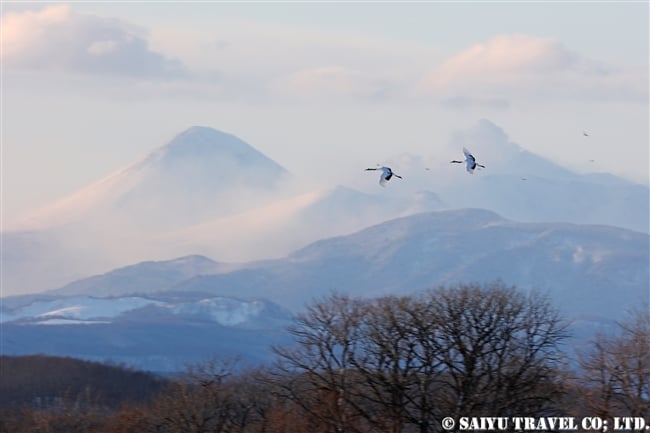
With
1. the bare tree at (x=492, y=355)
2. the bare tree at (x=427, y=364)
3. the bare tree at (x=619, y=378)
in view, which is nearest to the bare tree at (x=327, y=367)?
the bare tree at (x=427, y=364)

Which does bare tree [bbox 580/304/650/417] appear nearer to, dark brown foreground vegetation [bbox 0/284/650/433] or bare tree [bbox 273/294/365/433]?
dark brown foreground vegetation [bbox 0/284/650/433]

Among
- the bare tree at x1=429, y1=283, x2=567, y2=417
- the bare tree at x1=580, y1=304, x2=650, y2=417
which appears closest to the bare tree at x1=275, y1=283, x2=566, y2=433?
the bare tree at x1=429, y1=283, x2=567, y2=417

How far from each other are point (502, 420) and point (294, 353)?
13.0 meters

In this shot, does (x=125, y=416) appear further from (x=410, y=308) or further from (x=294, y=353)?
(x=410, y=308)

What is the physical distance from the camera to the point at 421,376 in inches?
2087

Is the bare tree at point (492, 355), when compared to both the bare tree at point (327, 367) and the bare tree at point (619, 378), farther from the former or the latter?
the bare tree at point (327, 367)

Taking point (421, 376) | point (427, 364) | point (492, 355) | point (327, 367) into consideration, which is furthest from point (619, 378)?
point (327, 367)

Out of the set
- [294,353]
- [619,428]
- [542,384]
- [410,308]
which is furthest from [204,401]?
[619,428]

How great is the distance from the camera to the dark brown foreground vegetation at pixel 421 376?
1967 inches

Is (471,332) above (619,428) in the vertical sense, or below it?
above

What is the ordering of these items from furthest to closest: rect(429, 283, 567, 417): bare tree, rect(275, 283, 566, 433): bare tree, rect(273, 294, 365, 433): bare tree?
1. rect(273, 294, 365, 433): bare tree
2. rect(275, 283, 566, 433): bare tree
3. rect(429, 283, 567, 417): bare tree

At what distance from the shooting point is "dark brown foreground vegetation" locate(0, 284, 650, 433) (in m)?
50.0

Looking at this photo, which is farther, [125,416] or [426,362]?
[125,416]

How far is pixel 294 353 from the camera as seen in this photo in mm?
58344
